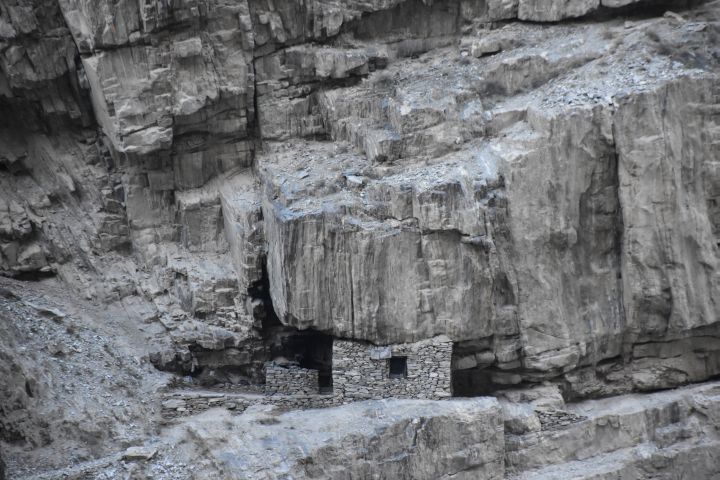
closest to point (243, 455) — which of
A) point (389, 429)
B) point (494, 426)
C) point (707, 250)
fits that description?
point (389, 429)

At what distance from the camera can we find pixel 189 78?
24.2m

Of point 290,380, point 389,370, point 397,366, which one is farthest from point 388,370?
point 290,380

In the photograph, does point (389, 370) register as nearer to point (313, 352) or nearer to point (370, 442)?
point (370, 442)

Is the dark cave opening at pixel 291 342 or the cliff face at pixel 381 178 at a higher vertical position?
the cliff face at pixel 381 178

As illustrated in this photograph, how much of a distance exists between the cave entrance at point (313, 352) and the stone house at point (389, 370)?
4.65ft

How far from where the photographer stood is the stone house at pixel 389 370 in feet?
76.8

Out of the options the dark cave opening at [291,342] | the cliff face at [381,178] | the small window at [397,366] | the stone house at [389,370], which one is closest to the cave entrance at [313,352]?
the dark cave opening at [291,342]

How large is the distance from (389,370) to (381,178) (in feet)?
13.6

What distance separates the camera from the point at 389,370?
23688mm

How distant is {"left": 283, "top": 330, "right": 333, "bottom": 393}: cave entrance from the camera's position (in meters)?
25.2

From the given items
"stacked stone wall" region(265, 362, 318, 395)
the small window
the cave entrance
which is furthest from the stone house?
the cave entrance

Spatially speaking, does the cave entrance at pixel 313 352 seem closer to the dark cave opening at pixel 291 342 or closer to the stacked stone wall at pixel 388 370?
the dark cave opening at pixel 291 342

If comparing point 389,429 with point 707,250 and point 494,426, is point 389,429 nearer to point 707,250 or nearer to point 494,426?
point 494,426

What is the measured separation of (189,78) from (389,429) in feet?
28.8
